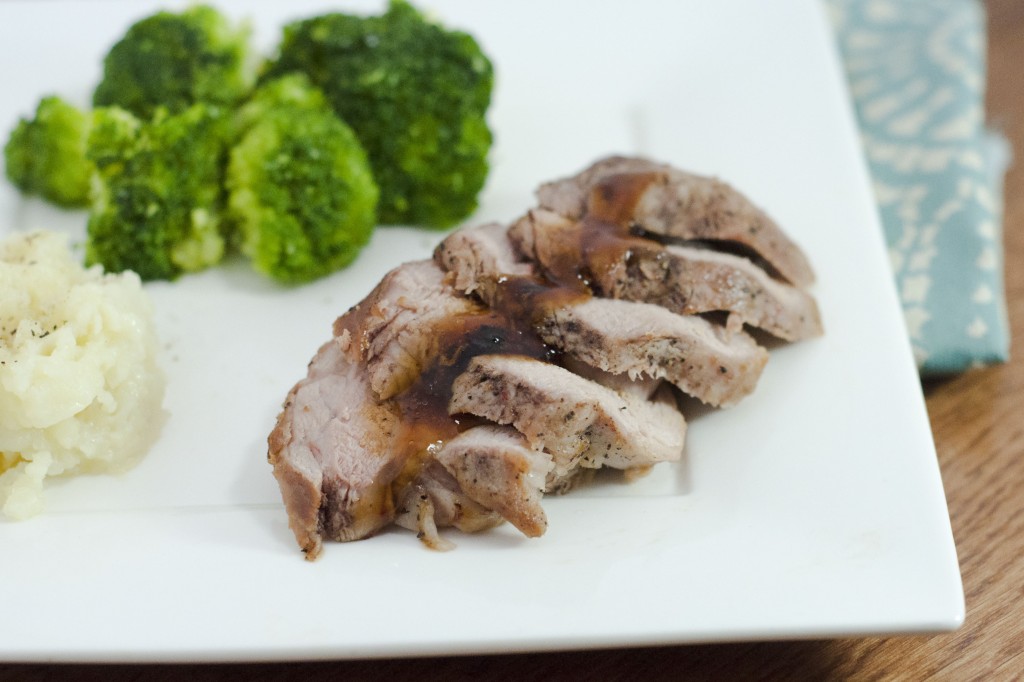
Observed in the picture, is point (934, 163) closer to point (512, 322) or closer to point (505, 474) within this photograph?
point (512, 322)

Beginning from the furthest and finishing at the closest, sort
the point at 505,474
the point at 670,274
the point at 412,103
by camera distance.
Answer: the point at 412,103 → the point at 670,274 → the point at 505,474

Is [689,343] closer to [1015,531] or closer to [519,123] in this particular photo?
[1015,531]

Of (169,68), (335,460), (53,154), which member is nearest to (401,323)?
(335,460)

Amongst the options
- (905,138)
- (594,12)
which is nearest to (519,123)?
(594,12)

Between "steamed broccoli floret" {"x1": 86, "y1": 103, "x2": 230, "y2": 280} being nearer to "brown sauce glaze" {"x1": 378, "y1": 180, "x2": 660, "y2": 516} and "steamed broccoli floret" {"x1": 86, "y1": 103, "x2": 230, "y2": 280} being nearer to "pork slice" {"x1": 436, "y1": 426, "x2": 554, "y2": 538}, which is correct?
"brown sauce glaze" {"x1": 378, "y1": 180, "x2": 660, "y2": 516}

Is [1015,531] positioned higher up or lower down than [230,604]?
lower down

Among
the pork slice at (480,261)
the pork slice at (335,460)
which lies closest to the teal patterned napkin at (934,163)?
the pork slice at (480,261)

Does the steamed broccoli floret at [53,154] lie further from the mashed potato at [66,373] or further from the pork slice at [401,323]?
the pork slice at [401,323]
